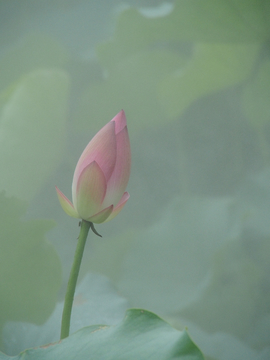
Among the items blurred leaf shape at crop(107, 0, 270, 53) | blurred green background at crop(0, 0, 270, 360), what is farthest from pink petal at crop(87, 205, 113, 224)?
blurred leaf shape at crop(107, 0, 270, 53)

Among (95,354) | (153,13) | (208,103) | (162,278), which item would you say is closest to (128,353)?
(95,354)

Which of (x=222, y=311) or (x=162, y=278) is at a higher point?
(x=162, y=278)

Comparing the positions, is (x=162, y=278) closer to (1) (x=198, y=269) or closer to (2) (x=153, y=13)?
(1) (x=198, y=269)

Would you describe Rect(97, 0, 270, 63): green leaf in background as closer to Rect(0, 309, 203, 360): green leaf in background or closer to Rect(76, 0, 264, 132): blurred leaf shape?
Rect(76, 0, 264, 132): blurred leaf shape

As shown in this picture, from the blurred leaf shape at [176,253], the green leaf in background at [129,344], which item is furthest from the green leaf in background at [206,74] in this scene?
the green leaf in background at [129,344]

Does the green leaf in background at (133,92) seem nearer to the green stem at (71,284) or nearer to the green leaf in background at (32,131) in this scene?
the green leaf in background at (32,131)

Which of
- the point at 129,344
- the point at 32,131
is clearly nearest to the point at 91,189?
the point at 129,344
